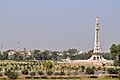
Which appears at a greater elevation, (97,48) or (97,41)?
(97,41)

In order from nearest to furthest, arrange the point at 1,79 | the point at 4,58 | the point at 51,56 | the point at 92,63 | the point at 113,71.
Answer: the point at 1,79
the point at 113,71
the point at 92,63
the point at 4,58
the point at 51,56

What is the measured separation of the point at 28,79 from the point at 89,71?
1462 centimetres

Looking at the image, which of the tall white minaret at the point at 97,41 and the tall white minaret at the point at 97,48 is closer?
the tall white minaret at the point at 97,48

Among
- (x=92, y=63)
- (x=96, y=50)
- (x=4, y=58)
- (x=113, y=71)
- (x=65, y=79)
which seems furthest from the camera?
(x=4, y=58)

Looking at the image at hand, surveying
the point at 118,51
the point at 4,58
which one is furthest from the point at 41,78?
the point at 4,58

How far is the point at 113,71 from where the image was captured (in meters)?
49.2

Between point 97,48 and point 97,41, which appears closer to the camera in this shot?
point 97,48

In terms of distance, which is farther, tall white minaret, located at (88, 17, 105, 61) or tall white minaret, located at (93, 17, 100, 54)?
tall white minaret, located at (93, 17, 100, 54)

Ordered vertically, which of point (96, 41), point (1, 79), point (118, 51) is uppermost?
point (96, 41)

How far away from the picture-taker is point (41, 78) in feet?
131

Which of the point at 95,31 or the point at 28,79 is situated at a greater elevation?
the point at 95,31

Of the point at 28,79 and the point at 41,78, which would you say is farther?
the point at 41,78

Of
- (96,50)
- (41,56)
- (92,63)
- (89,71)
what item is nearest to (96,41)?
(96,50)

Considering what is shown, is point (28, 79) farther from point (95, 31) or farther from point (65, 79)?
point (95, 31)
